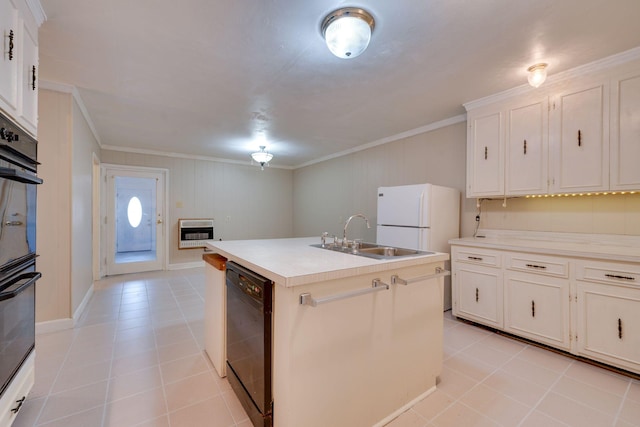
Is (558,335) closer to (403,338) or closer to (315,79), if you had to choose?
(403,338)

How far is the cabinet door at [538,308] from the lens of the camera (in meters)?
2.24

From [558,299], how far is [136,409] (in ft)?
10.4

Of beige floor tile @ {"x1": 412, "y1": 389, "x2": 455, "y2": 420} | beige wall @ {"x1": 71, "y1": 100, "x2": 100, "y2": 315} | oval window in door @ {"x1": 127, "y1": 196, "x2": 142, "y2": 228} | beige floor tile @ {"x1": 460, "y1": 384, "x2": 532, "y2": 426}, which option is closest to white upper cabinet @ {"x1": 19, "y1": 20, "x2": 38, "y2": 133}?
beige wall @ {"x1": 71, "y1": 100, "x2": 100, "y2": 315}

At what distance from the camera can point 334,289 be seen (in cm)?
137

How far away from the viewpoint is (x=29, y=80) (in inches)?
63.7

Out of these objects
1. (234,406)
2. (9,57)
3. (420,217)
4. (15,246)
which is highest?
(9,57)

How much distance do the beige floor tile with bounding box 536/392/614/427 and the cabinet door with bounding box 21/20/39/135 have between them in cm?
348

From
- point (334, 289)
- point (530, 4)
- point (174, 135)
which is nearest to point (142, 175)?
point (174, 135)

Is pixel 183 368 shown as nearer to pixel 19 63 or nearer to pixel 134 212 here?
pixel 19 63

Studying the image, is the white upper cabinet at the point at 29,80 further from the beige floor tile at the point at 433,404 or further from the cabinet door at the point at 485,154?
the cabinet door at the point at 485,154

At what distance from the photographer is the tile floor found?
1.59 meters

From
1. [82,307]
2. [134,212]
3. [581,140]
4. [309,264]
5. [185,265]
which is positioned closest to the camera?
[309,264]

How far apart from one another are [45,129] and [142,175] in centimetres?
280

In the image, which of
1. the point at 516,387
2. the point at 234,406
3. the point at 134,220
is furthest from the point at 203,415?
the point at 134,220
